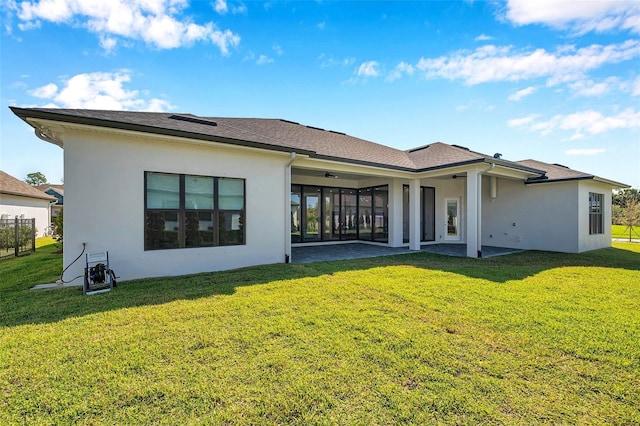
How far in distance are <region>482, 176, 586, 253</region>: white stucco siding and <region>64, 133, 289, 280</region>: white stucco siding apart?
12049mm

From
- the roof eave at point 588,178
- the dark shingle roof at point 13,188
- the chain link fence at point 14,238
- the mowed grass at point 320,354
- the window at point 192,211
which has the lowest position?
the mowed grass at point 320,354

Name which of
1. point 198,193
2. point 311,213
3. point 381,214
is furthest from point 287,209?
point 381,214

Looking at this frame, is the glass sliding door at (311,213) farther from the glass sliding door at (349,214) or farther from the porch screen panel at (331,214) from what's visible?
the glass sliding door at (349,214)

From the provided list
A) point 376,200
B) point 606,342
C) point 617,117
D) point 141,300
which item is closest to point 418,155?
point 376,200

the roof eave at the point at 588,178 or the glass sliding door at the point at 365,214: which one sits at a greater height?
the roof eave at the point at 588,178

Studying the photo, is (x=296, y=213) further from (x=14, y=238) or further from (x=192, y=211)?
(x=14, y=238)

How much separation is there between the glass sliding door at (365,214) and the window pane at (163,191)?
9370mm

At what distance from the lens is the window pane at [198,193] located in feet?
22.9

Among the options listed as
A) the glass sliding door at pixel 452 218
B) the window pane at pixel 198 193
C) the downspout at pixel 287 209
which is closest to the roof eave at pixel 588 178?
the glass sliding door at pixel 452 218

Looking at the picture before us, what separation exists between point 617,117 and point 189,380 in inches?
667

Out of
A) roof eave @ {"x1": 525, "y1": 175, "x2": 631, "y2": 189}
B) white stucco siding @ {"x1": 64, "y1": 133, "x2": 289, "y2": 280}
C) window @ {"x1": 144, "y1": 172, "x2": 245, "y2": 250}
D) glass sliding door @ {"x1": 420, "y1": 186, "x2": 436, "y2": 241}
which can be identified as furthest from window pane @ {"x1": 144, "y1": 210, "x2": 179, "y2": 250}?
roof eave @ {"x1": 525, "y1": 175, "x2": 631, "y2": 189}

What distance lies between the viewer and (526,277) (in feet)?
22.8

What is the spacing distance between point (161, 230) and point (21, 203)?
68.1 feet

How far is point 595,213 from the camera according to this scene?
12805mm
